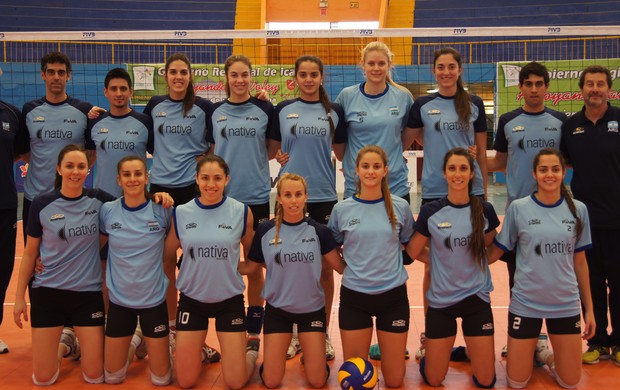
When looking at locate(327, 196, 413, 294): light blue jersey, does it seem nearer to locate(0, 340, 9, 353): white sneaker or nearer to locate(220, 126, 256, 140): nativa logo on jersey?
locate(220, 126, 256, 140): nativa logo on jersey

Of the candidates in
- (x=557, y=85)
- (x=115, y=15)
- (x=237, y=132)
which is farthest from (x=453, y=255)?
(x=115, y=15)

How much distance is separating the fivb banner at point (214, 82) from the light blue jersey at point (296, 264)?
1241 cm

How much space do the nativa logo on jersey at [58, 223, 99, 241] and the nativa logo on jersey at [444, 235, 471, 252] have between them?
240cm

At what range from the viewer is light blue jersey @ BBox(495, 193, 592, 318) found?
155 inches

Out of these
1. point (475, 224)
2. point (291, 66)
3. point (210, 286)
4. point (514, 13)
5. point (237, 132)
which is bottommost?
point (210, 286)

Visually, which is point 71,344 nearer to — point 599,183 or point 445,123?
point 445,123

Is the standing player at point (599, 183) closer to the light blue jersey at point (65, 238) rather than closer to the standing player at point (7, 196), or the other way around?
the light blue jersey at point (65, 238)

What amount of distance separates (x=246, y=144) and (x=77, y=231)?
1.33 metres

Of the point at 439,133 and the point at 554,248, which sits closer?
the point at 554,248

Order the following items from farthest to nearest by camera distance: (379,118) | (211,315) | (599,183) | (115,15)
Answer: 1. (115,15)
2. (379,118)
3. (599,183)
4. (211,315)

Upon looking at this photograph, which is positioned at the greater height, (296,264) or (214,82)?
(214,82)

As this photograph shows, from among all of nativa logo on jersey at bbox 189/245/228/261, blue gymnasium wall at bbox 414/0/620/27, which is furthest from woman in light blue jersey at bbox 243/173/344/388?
blue gymnasium wall at bbox 414/0/620/27

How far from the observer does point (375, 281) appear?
13.0 feet

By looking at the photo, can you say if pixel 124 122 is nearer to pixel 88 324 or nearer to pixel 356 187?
pixel 88 324
